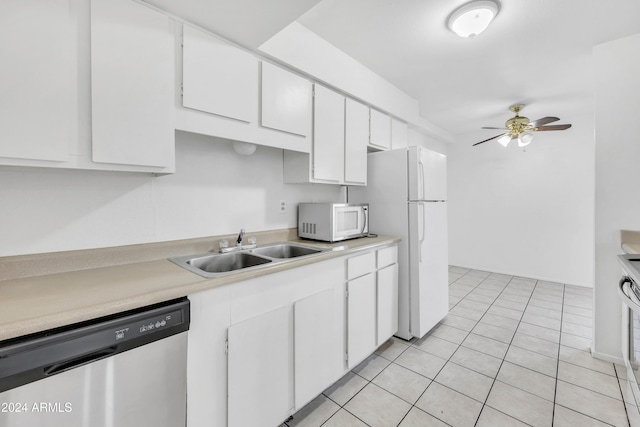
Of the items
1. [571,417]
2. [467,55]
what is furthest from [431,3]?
[571,417]

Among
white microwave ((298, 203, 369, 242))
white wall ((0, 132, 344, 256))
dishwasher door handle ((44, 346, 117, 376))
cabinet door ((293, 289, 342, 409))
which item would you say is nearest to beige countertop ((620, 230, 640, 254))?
white microwave ((298, 203, 369, 242))

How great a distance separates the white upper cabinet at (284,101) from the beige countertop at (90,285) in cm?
92

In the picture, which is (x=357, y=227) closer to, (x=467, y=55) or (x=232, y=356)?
(x=232, y=356)

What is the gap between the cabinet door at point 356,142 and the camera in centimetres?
232

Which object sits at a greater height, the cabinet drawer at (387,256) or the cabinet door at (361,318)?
the cabinet drawer at (387,256)

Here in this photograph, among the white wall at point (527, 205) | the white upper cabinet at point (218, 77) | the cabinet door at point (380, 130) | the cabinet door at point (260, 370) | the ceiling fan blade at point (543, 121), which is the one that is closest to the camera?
the cabinet door at point (260, 370)

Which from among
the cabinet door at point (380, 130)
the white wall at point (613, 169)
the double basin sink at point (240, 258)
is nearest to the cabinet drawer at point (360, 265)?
the double basin sink at point (240, 258)

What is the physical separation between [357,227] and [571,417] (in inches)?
68.9

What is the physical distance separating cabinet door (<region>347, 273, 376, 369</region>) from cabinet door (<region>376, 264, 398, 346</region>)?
8cm

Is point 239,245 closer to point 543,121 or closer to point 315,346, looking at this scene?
point 315,346

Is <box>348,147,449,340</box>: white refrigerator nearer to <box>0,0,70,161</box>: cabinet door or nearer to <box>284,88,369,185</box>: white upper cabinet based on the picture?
<box>284,88,369,185</box>: white upper cabinet

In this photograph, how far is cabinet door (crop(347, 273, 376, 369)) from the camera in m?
1.84

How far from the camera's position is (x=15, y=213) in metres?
1.15

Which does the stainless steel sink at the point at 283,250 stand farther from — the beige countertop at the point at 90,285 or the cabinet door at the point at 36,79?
the cabinet door at the point at 36,79
